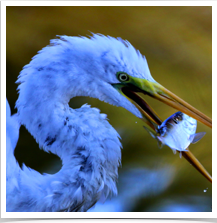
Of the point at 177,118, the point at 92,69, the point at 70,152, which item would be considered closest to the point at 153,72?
the point at 177,118

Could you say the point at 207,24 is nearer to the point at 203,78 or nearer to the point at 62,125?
the point at 203,78

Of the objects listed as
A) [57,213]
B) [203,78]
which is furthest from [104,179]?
[203,78]

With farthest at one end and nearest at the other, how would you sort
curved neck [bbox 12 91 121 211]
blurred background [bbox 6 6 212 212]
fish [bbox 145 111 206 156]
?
blurred background [bbox 6 6 212 212]
fish [bbox 145 111 206 156]
curved neck [bbox 12 91 121 211]

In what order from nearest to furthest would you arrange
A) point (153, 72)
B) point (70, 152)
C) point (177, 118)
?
point (70, 152), point (177, 118), point (153, 72)

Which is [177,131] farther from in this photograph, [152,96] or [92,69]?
[92,69]

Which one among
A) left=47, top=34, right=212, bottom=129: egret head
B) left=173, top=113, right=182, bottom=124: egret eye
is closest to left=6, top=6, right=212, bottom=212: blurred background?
left=173, top=113, right=182, bottom=124: egret eye

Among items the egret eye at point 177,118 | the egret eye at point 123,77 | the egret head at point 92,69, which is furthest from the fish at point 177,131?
the egret eye at point 123,77

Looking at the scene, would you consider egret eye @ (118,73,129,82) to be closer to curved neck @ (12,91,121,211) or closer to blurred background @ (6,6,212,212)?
curved neck @ (12,91,121,211)
